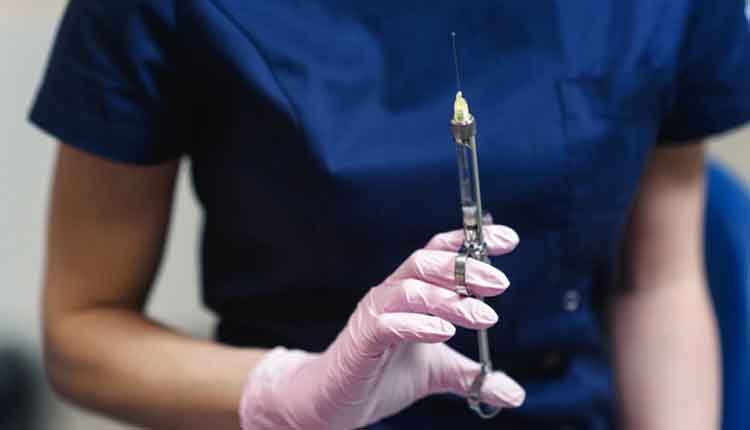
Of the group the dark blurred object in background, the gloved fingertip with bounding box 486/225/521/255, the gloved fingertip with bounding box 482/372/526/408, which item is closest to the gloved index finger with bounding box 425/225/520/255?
the gloved fingertip with bounding box 486/225/521/255

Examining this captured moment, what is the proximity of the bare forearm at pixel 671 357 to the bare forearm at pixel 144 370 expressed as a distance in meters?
0.41

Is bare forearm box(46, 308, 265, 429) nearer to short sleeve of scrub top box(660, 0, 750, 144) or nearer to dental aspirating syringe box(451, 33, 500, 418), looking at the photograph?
dental aspirating syringe box(451, 33, 500, 418)

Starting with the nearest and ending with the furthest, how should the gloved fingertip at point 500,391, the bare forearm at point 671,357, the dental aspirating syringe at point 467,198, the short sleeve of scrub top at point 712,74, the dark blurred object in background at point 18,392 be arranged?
the dental aspirating syringe at point 467,198, the gloved fingertip at point 500,391, the short sleeve of scrub top at point 712,74, the bare forearm at point 671,357, the dark blurred object in background at point 18,392

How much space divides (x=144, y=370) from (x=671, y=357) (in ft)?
1.66

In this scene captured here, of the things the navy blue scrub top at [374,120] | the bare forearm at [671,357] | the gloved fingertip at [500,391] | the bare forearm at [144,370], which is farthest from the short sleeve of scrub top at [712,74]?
the bare forearm at [144,370]

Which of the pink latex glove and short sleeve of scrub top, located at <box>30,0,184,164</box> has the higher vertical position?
short sleeve of scrub top, located at <box>30,0,184,164</box>

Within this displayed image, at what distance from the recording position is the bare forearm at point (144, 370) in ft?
2.62

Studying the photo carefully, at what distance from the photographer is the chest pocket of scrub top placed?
0.80 m

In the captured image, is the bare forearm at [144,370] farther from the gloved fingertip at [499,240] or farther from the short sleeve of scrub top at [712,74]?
the short sleeve of scrub top at [712,74]

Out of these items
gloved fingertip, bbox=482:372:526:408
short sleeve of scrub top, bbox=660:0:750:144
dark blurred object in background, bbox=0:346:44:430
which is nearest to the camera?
gloved fingertip, bbox=482:372:526:408

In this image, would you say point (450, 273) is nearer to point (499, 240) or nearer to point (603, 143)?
point (499, 240)

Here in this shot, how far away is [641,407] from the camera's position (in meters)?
1.02

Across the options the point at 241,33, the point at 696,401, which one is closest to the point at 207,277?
the point at 241,33

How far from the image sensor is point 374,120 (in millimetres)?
760
